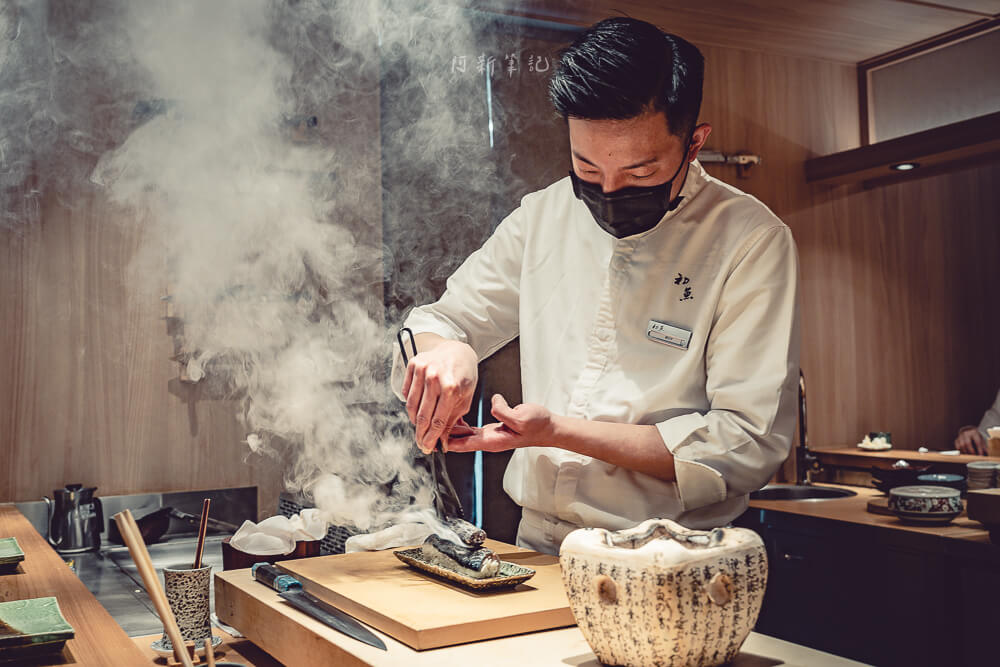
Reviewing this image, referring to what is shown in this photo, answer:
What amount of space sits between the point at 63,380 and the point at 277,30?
4.76 ft

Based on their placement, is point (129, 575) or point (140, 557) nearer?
point (140, 557)

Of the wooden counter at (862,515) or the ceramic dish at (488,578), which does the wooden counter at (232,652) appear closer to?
the ceramic dish at (488,578)

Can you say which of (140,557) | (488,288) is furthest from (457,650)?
(488,288)

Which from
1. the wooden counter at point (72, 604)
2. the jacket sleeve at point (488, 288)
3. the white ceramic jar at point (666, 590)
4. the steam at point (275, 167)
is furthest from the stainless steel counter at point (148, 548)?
the white ceramic jar at point (666, 590)

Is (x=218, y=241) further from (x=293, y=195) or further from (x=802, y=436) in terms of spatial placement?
(x=802, y=436)

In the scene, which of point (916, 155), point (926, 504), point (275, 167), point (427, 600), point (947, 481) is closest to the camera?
point (427, 600)

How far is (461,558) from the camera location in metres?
1.33

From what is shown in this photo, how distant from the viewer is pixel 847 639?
10.5ft

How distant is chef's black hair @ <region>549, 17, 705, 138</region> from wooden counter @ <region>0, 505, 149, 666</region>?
1.09 metres

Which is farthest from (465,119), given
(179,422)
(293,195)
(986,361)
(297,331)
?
(986,361)

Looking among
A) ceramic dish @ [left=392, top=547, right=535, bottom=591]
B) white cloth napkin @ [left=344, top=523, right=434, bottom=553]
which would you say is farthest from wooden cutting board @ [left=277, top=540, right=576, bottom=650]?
white cloth napkin @ [left=344, top=523, right=434, bottom=553]

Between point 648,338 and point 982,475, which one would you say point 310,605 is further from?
point 982,475

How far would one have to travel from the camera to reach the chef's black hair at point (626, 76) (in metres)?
1.51

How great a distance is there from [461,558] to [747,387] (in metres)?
0.60
